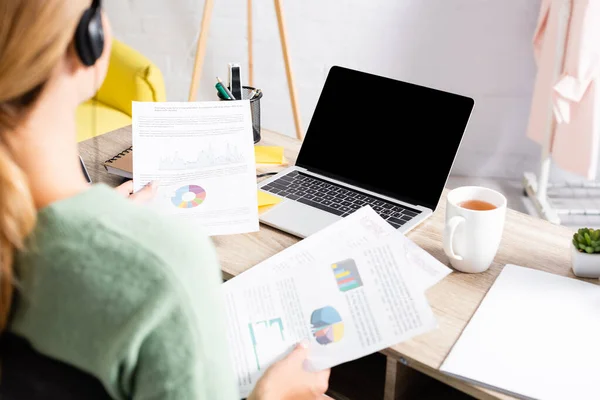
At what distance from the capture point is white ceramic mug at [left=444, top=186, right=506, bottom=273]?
0.92 metres

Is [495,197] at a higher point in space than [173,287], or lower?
lower

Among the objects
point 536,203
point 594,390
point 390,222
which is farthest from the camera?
point 536,203

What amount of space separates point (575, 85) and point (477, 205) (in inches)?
47.1

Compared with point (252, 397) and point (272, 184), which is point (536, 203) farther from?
point (252, 397)

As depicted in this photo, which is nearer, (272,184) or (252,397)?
(252,397)

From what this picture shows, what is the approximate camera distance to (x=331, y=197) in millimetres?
1161

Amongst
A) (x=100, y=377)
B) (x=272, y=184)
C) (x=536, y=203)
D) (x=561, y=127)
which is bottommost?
(x=536, y=203)

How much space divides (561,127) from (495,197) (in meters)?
1.30

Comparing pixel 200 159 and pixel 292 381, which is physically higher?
pixel 200 159

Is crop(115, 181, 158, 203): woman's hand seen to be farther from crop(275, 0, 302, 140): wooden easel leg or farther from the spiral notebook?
crop(275, 0, 302, 140): wooden easel leg

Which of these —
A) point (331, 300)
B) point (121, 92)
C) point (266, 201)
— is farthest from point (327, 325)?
point (121, 92)

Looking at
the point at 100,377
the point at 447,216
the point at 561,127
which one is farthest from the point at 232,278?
the point at 561,127

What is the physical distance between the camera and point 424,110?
1122 mm

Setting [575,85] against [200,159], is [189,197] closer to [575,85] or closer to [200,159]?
[200,159]
